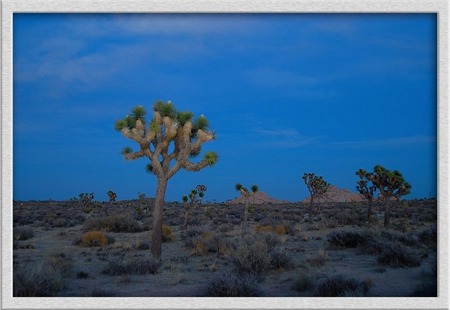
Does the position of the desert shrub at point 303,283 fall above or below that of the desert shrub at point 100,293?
above

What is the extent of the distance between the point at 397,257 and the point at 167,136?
554 cm

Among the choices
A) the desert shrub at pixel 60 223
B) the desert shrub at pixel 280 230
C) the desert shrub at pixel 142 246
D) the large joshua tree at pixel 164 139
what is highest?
the large joshua tree at pixel 164 139

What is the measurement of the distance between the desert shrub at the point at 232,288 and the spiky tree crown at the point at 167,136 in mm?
3354

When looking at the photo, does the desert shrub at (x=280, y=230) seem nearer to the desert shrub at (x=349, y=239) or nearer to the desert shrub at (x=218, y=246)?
the desert shrub at (x=349, y=239)

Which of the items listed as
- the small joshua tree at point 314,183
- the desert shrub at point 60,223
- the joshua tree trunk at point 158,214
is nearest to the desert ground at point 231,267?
the joshua tree trunk at point 158,214

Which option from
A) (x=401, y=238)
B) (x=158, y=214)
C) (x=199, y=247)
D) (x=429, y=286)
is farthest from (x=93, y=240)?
(x=429, y=286)

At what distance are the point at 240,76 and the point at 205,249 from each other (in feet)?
15.1

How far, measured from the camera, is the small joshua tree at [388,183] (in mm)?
20362

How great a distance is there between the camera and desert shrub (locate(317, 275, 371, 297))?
8.03m

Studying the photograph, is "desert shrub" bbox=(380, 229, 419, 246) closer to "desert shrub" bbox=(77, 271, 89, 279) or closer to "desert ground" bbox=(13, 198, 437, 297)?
"desert ground" bbox=(13, 198, 437, 297)

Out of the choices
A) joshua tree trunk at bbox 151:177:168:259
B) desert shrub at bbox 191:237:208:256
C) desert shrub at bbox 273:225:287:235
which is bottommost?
desert shrub at bbox 273:225:287:235

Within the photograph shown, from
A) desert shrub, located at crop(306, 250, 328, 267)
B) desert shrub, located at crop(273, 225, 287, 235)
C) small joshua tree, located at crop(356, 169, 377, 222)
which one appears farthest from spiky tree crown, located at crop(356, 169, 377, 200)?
desert shrub, located at crop(306, 250, 328, 267)
